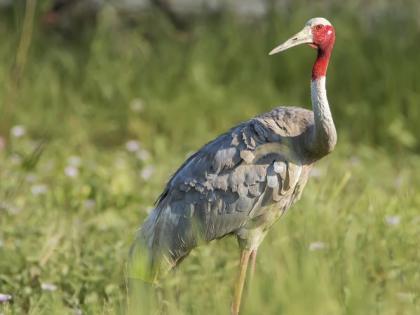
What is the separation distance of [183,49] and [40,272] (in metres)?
3.63

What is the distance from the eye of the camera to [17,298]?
5094mm

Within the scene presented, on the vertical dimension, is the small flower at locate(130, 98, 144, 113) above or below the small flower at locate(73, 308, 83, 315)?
above

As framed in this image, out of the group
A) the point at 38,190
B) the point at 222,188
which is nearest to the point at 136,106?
the point at 38,190

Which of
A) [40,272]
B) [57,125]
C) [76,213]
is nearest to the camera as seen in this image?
[40,272]

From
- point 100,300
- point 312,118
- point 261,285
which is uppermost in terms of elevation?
point 312,118

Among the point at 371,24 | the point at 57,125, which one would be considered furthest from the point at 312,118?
the point at 371,24

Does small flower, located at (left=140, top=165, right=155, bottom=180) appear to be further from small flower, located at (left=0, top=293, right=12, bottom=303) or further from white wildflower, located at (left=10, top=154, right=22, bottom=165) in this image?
small flower, located at (left=0, top=293, right=12, bottom=303)

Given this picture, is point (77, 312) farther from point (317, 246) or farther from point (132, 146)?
point (132, 146)

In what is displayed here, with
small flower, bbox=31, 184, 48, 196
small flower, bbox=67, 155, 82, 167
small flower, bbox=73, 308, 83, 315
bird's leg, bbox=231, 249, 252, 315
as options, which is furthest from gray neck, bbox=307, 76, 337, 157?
small flower, bbox=67, 155, 82, 167

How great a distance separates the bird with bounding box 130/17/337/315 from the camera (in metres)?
4.85

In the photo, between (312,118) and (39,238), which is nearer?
(312,118)

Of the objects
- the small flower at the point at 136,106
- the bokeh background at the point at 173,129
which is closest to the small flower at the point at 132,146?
the bokeh background at the point at 173,129

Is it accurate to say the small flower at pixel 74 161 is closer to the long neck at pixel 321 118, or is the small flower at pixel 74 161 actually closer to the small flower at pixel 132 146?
the small flower at pixel 132 146

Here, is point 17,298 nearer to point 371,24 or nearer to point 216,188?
point 216,188
